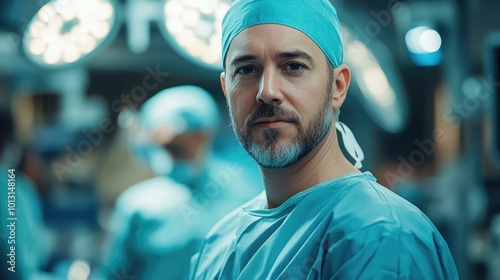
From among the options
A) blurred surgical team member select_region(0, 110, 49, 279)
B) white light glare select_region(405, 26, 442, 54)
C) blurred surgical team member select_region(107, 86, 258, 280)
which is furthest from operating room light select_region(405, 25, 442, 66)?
blurred surgical team member select_region(0, 110, 49, 279)

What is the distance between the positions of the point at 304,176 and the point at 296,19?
364 millimetres

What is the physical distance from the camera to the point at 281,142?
152 cm

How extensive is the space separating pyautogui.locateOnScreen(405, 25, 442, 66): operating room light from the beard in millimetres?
3220

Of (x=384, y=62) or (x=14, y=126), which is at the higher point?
(x=384, y=62)

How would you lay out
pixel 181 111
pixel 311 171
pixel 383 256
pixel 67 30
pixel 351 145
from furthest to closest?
pixel 181 111, pixel 67 30, pixel 351 145, pixel 311 171, pixel 383 256

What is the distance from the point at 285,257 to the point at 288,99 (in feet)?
1.12

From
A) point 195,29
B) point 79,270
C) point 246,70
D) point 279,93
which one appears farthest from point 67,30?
point 279,93

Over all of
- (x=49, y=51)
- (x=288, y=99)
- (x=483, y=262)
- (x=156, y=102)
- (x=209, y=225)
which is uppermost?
(x=288, y=99)

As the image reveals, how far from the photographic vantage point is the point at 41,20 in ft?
11.6

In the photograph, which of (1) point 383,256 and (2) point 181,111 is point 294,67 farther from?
(2) point 181,111

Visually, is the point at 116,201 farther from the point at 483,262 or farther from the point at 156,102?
the point at 483,262

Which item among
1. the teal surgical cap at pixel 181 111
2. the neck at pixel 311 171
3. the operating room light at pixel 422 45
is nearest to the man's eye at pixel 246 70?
the neck at pixel 311 171

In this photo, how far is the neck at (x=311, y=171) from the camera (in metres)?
1.61

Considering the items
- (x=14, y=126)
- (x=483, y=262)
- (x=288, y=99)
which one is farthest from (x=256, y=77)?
(x=483, y=262)
